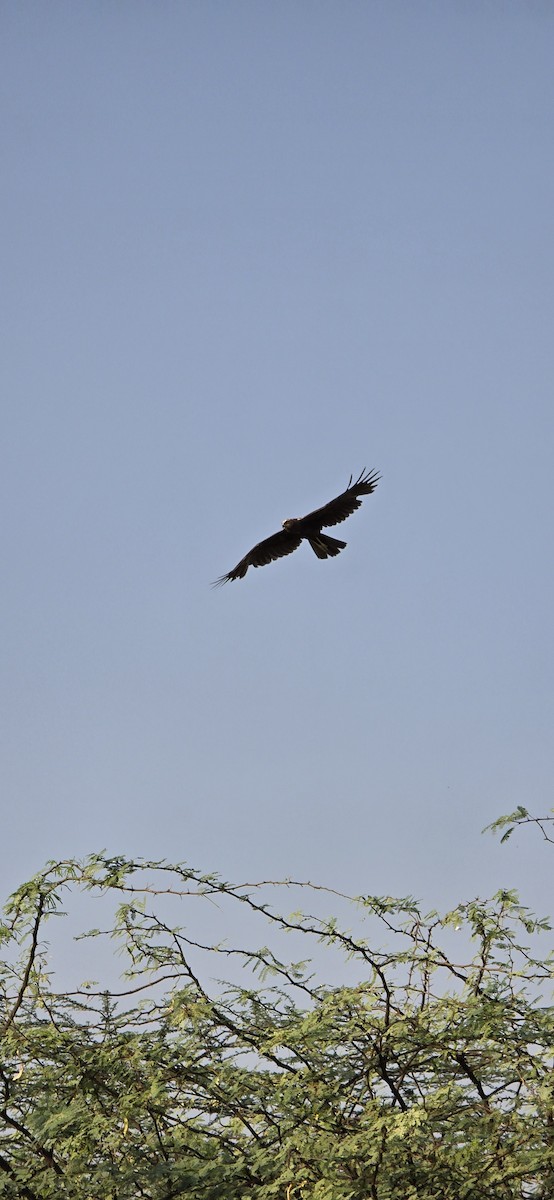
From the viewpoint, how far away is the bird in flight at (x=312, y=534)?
10.4 metres

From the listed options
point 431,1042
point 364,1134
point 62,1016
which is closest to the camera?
point 364,1134

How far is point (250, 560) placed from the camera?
11133mm

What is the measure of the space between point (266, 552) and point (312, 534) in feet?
1.37

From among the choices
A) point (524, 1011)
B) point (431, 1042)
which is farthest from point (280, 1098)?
point (524, 1011)

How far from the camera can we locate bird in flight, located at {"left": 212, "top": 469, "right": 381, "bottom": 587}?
1045cm

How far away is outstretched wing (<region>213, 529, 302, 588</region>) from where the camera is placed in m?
11.0

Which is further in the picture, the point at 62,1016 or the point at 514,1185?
the point at 62,1016

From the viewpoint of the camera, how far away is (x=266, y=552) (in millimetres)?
11055

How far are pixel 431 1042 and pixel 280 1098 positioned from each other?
58cm

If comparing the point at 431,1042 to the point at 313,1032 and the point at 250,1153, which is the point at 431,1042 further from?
the point at 250,1153

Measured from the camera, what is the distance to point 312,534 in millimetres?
10922

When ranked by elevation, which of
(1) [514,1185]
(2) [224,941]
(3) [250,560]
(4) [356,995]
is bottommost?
(1) [514,1185]

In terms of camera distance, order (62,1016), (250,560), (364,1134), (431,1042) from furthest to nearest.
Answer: (250,560)
(62,1016)
(431,1042)
(364,1134)

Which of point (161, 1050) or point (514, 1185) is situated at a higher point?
point (161, 1050)
